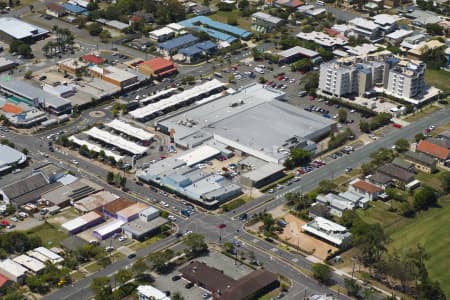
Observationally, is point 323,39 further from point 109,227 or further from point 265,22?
point 109,227

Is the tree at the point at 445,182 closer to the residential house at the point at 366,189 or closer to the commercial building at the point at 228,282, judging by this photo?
the residential house at the point at 366,189

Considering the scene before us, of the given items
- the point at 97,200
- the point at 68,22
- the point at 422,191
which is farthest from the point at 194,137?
the point at 68,22

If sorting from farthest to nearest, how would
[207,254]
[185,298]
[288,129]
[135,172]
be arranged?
[288,129] < [135,172] < [207,254] < [185,298]

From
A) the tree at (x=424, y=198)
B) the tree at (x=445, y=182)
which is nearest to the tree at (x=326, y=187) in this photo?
the tree at (x=424, y=198)

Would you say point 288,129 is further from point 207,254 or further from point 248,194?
point 207,254

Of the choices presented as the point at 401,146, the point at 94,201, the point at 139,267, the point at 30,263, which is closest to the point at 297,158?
the point at 401,146

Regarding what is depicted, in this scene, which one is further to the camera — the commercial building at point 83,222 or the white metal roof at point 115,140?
the white metal roof at point 115,140
